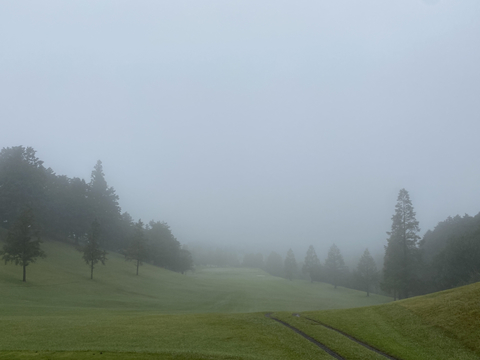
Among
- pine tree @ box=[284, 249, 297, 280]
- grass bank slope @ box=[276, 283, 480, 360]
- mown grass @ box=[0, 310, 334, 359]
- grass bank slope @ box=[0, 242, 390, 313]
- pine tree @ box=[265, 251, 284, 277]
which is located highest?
grass bank slope @ box=[276, 283, 480, 360]

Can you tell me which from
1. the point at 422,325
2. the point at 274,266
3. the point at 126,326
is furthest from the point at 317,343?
the point at 274,266

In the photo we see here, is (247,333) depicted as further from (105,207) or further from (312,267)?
(312,267)

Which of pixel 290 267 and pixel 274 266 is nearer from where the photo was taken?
pixel 290 267

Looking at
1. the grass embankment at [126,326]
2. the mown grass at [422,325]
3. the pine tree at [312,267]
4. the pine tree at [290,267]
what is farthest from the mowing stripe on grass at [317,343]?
the pine tree at [290,267]

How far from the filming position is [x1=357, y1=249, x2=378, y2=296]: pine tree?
75.1 metres

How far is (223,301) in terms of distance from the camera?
164 ft

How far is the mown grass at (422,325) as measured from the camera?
1914 cm

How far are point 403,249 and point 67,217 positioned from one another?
253 ft

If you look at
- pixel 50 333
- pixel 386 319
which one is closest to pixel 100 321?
pixel 50 333

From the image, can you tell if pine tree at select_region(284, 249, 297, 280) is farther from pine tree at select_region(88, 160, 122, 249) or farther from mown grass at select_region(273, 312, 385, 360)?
mown grass at select_region(273, 312, 385, 360)

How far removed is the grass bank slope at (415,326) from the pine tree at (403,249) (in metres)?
30.0

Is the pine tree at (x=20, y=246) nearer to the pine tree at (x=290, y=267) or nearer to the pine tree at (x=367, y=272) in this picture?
the pine tree at (x=367, y=272)

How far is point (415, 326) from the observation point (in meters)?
23.1

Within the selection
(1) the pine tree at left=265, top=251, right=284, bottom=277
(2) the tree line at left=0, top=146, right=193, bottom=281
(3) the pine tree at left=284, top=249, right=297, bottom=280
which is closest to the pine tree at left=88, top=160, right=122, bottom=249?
(2) the tree line at left=0, top=146, right=193, bottom=281
